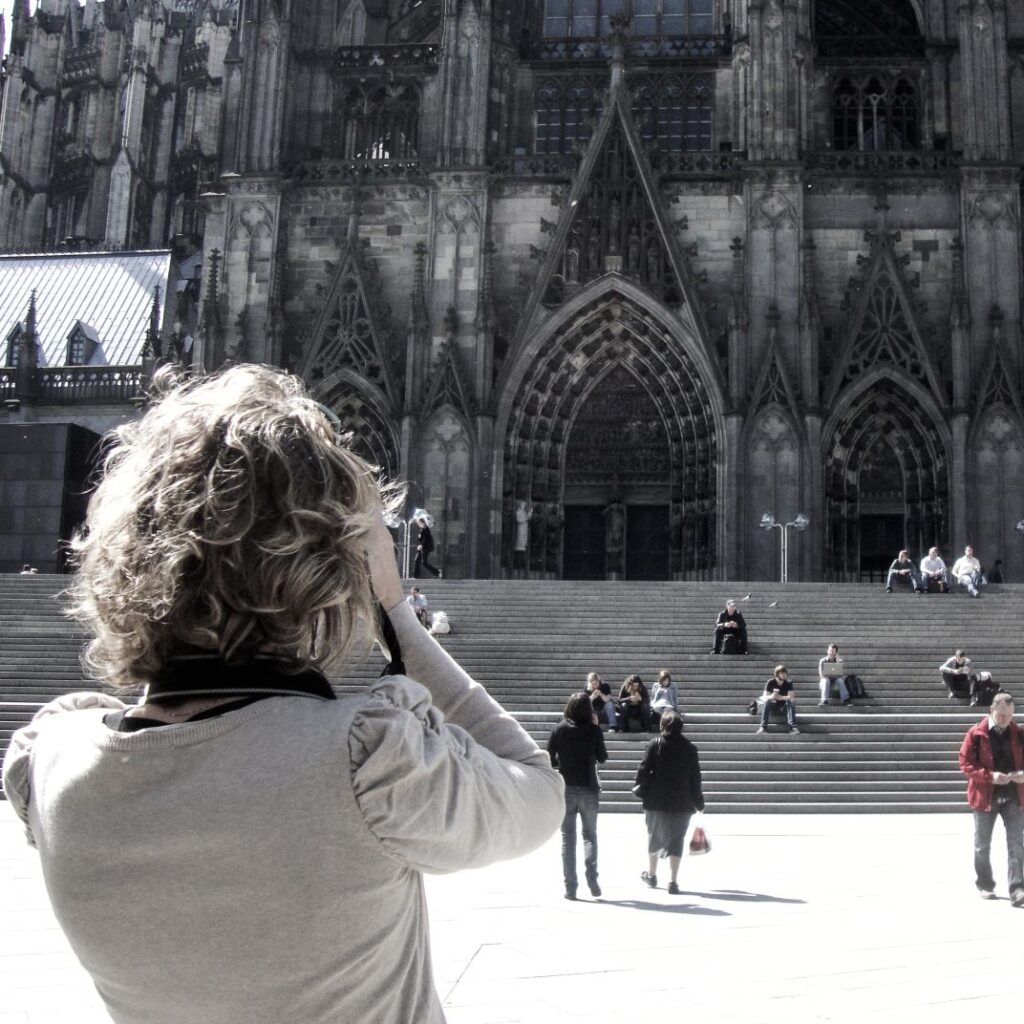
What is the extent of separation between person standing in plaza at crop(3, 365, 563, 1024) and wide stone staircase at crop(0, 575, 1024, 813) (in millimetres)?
12381

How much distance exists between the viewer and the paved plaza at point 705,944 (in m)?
5.44

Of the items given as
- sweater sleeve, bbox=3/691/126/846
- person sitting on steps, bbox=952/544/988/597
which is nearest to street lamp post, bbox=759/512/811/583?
person sitting on steps, bbox=952/544/988/597

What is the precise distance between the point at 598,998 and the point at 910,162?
1123 inches

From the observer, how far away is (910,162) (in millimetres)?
30422

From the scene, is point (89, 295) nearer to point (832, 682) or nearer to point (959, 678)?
point (832, 682)

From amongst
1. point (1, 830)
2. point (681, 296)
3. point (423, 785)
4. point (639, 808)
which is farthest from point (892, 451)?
point (423, 785)

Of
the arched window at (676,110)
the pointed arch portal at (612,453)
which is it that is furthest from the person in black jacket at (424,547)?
the arched window at (676,110)

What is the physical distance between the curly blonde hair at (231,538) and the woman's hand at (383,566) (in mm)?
24

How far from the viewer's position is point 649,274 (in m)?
30.4

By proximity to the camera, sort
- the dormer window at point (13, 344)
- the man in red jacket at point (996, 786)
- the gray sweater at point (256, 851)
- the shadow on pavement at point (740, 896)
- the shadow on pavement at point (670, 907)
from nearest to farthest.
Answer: the gray sweater at point (256, 851) < the shadow on pavement at point (670, 907) < the shadow on pavement at point (740, 896) < the man in red jacket at point (996, 786) < the dormer window at point (13, 344)

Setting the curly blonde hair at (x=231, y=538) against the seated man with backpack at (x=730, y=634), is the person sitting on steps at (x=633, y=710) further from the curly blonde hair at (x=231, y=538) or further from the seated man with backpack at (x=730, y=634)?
the curly blonde hair at (x=231, y=538)

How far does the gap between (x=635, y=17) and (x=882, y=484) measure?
1464cm

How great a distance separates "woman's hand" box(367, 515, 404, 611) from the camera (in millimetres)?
1678

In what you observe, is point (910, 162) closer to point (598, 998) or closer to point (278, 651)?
point (598, 998)
